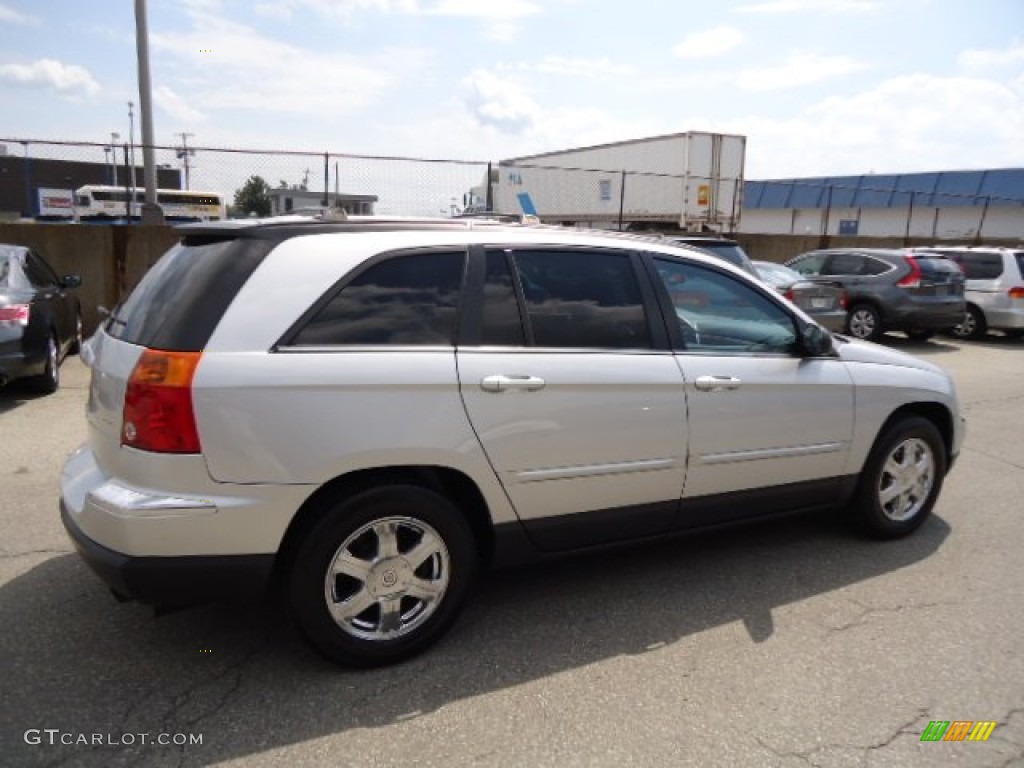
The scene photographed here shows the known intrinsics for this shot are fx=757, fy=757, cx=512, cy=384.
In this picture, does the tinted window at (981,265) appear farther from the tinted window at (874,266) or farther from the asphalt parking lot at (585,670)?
the asphalt parking lot at (585,670)

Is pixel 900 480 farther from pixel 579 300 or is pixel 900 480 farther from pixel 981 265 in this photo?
pixel 981 265

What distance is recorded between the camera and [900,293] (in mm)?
12570

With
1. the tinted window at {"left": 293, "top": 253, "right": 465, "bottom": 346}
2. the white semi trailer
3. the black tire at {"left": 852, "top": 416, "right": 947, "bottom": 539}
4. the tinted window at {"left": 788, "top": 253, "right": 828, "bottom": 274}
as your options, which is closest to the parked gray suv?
the tinted window at {"left": 788, "top": 253, "right": 828, "bottom": 274}

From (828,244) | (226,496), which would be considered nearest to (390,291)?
(226,496)

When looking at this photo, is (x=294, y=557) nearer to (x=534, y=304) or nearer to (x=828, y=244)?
(x=534, y=304)

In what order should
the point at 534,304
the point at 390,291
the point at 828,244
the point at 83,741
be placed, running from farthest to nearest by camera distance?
the point at 828,244 < the point at 534,304 < the point at 390,291 < the point at 83,741

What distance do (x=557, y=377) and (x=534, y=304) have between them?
12.9 inches

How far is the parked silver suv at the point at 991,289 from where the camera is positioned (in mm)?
13578

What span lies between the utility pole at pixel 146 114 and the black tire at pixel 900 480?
10.7m

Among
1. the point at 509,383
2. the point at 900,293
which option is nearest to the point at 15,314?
the point at 509,383

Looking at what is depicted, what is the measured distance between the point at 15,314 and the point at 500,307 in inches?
216

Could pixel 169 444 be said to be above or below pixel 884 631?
above

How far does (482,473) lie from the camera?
296 centimetres

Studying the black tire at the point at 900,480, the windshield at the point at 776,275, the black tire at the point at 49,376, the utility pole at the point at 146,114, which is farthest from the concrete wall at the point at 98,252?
the black tire at the point at 900,480
